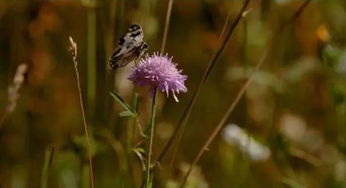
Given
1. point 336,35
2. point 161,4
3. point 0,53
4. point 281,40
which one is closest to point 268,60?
point 281,40

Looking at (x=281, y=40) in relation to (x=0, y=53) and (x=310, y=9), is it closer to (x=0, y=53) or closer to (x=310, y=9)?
(x=310, y=9)

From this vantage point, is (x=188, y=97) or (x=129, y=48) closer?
(x=129, y=48)

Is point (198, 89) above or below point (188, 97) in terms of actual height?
above

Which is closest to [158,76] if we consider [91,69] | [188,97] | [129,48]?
[129,48]

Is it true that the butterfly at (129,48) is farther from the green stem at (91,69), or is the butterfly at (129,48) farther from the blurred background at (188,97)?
the green stem at (91,69)

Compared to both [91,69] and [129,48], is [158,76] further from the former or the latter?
[91,69]

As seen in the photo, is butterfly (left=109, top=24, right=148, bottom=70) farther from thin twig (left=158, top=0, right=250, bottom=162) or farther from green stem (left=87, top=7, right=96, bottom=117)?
green stem (left=87, top=7, right=96, bottom=117)
